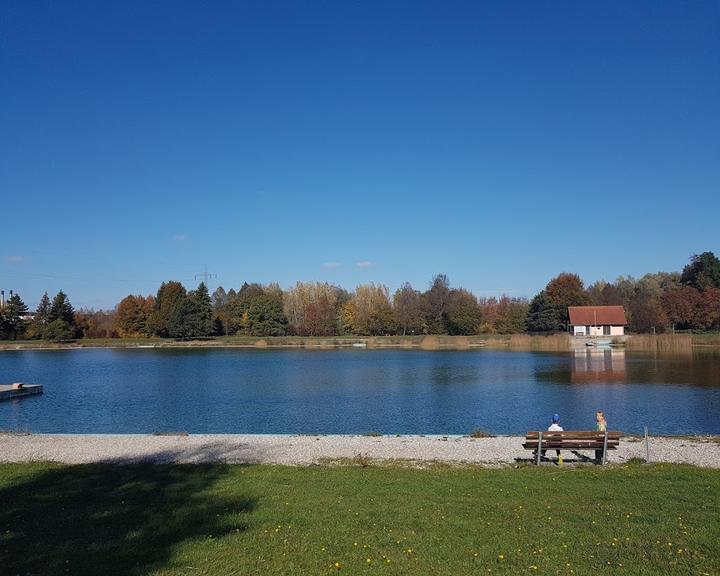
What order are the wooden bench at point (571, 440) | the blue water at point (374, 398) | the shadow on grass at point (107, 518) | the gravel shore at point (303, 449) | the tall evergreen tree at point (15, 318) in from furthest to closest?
the tall evergreen tree at point (15, 318), the blue water at point (374, 398), the gravel shore at point (303, 449), the wooden bench at point (571, 440), the shadow on grass at point (107, 518)

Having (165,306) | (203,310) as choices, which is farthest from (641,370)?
(165,306)

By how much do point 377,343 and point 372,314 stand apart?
13533 mm

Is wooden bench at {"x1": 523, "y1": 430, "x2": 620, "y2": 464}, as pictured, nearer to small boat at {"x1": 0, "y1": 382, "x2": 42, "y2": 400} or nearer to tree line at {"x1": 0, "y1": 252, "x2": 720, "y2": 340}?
small boat at {"x1": 0, "y1": 382, "x2": 42, "y2": 400}

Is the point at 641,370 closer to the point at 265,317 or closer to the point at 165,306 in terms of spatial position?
the point at 265,317

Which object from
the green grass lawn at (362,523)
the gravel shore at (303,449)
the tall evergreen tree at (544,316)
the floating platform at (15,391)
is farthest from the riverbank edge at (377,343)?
the green grass lawn at (362,523)

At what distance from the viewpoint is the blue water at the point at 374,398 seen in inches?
964

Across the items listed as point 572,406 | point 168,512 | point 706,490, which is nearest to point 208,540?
point 168,512

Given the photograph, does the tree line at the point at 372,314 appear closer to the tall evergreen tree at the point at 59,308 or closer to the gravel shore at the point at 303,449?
the tall evergreen tree at the point at 59,308

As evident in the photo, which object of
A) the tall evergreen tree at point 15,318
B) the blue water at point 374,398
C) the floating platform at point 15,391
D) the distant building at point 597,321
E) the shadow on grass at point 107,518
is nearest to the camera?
the shadow on grass at point 107,518

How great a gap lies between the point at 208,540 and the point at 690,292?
94.9m

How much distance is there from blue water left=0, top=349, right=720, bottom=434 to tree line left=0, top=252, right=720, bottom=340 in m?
41.6

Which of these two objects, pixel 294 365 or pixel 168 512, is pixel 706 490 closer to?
pixel 168 512

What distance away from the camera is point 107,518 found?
8.47 metres

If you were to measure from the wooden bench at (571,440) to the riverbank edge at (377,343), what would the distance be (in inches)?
2611
